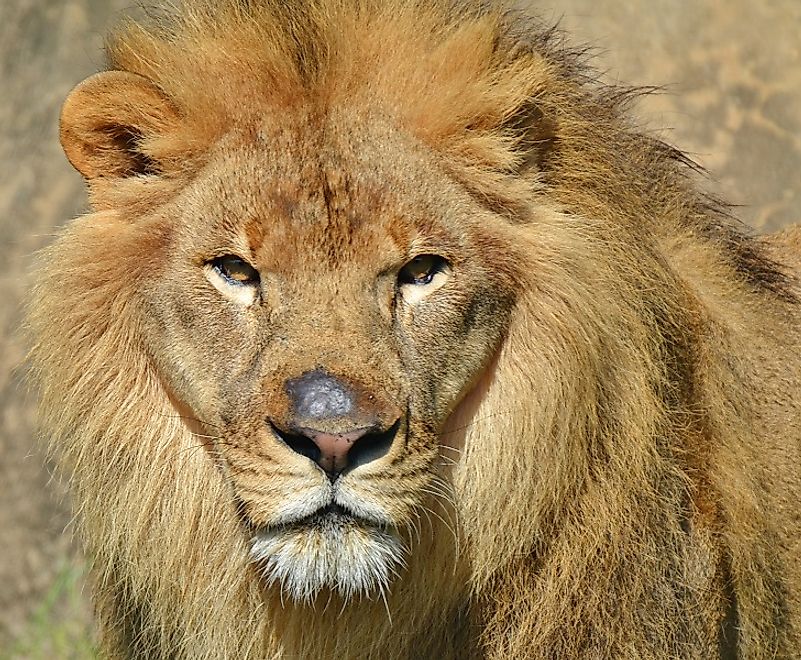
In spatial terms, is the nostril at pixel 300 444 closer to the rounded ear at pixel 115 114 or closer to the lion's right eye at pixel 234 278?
the lion's right eye at pixel 234 278

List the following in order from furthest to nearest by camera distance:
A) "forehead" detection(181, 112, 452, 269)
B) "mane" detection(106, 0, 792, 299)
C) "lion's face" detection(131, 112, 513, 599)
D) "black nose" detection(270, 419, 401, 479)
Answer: "mane" detection(106, 0, 792, 299) → "forehead" detection(181, 112, 452, 269) → "lion's face" detection(131, 112, 513, 599) → "black nose" detection(270, 419, 401, 479)

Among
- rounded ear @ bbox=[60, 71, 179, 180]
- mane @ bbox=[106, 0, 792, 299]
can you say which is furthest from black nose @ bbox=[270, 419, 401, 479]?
rounded ear @ bbox=[60, 71, 179, 180]

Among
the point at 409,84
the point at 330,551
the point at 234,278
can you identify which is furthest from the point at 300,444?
the point at 409,84

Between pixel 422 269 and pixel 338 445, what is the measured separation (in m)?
0.62

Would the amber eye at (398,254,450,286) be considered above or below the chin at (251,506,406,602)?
above

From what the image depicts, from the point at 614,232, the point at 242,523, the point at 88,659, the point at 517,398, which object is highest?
the point at 614,232

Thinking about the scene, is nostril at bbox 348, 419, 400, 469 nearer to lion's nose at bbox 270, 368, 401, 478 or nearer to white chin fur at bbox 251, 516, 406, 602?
lion's nose at bbox 270, 368, 401, 478

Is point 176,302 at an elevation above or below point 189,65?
below

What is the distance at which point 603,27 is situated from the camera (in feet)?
26.3

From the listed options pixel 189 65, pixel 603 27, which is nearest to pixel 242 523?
pixel 189 65

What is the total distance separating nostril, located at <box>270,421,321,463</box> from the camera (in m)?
3.01

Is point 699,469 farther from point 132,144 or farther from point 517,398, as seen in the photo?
point 132,144

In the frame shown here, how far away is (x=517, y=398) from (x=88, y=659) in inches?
153

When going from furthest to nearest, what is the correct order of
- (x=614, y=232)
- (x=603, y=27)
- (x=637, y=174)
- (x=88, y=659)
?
(x=603, y=27), (x=88, y=659), (x=637, y=174), (x=614, y=232)
